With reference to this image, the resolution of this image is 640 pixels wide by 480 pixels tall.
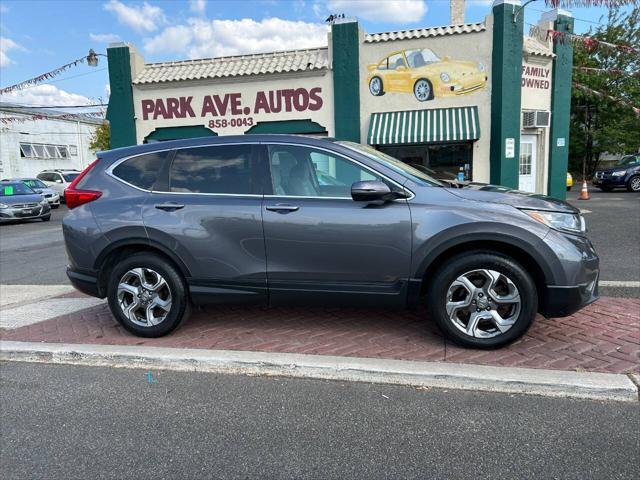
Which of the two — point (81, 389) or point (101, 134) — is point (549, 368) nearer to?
point (81, 389)

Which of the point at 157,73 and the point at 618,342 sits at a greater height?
the point at 157,73

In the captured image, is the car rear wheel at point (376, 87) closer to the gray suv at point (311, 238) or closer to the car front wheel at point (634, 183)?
the gray suv at point (311, 238)

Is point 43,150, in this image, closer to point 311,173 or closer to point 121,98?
point 121,98

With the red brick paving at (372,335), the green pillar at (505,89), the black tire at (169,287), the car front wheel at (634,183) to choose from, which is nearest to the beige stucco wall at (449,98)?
the green pillar at (505,89)

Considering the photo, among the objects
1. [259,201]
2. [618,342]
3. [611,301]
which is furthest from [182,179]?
[611,301]

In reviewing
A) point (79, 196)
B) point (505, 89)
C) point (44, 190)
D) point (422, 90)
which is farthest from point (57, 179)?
point (79, 196)

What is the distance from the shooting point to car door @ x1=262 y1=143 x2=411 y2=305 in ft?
12.9

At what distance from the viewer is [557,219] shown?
3.86 metres

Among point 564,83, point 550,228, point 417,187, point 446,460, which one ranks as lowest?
point 446,460

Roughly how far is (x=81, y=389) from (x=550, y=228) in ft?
12.3

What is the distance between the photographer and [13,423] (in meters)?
3.23

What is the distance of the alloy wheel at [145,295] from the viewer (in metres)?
4.43

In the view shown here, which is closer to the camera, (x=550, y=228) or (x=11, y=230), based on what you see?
(x=550, y=228)

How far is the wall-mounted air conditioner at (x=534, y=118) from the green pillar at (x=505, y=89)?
36.8 inches
